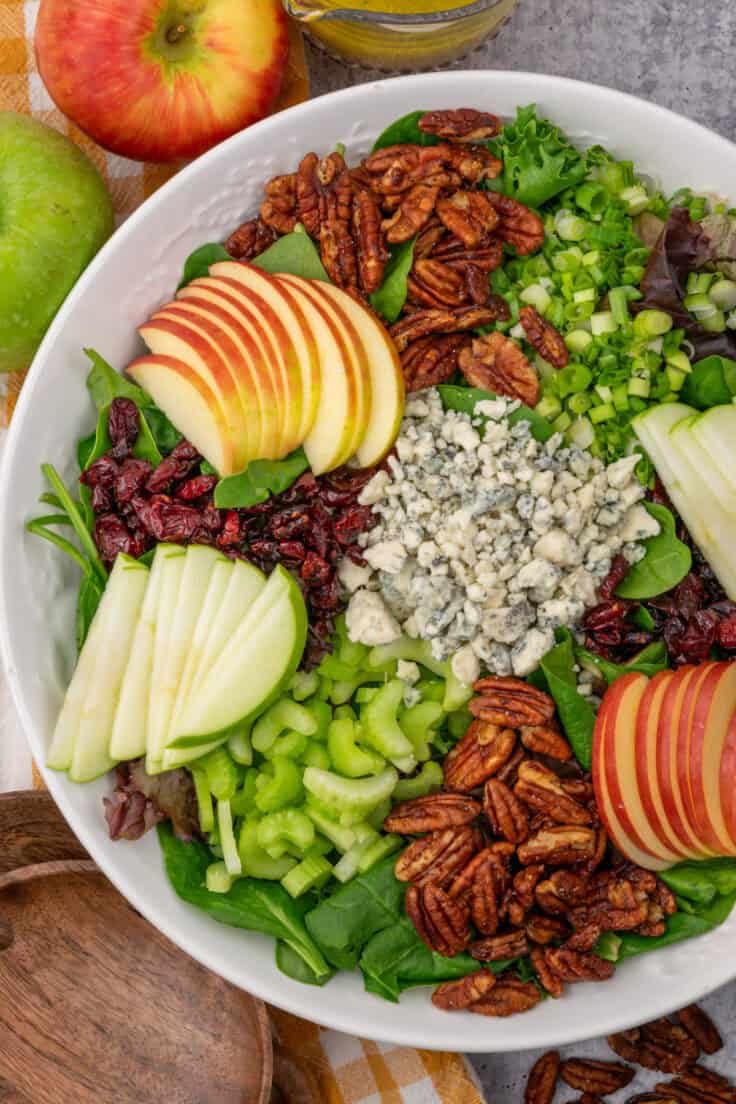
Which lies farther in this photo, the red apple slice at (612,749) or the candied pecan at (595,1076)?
the candied pecan at (595,1076)

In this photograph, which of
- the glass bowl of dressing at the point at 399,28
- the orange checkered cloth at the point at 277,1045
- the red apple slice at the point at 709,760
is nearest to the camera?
the red apple slice at the point at 709,760

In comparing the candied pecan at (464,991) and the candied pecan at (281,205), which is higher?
the candied pecan at (281,205)

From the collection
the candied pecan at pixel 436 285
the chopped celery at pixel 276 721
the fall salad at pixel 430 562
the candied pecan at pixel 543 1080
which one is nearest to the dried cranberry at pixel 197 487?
the fall salad at pixel 430 562

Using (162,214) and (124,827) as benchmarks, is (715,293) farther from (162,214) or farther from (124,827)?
(124,827)

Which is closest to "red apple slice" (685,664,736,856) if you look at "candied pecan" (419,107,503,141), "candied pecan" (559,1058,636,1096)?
"candied pecan" (559,1058,636,1096)

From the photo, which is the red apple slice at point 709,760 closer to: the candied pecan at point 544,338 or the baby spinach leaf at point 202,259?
the candied pecan at point 544,338

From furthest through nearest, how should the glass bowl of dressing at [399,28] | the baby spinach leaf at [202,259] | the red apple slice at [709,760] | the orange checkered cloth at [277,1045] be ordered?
the orange checkered cloth at [277,1045] → the baby spinach leaf at [202,259] → the glass bowl of dressing at [399,28] → the red apple slice at [709,760]

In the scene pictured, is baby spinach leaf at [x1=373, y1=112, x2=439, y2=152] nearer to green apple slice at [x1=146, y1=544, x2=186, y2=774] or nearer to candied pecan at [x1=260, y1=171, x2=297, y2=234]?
candied pecan at [x1=260, y1=171, x2=297, y2=234]
